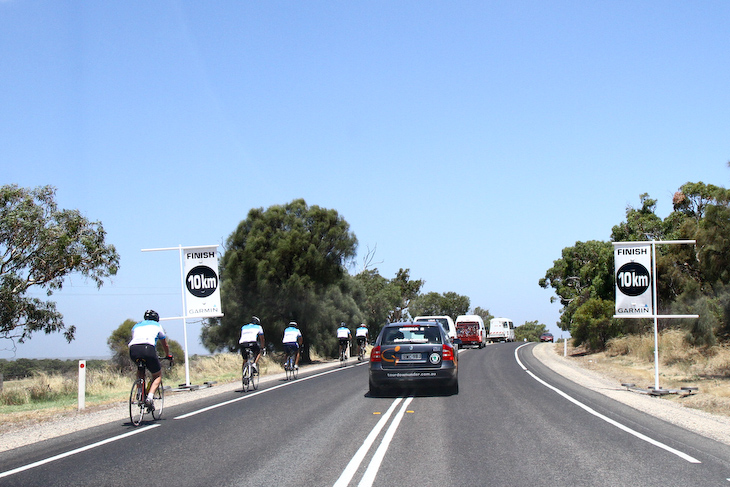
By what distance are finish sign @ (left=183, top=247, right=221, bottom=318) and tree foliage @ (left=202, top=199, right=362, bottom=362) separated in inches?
554

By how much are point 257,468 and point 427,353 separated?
7.63m

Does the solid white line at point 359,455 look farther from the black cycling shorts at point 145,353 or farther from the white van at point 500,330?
the white van at point 500,330

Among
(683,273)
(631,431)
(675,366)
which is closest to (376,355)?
(631,431)

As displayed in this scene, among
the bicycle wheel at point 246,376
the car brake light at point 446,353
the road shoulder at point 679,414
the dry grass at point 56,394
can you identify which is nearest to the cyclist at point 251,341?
the bicycle wheel at point 246,376

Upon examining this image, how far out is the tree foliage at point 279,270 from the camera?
112 ft

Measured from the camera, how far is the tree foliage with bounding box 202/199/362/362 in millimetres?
34156

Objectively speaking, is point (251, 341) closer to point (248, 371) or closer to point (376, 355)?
point (248, 371)

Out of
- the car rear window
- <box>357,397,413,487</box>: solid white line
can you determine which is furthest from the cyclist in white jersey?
<box>357,397,413,487</box>: solid white line

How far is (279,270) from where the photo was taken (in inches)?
1348

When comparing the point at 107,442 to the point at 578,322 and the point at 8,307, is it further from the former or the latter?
the point at 578,322

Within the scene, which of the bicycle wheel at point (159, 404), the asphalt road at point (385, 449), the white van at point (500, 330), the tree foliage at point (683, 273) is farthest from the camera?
the white van at point (500, 330)

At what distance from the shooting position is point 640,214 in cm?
4681

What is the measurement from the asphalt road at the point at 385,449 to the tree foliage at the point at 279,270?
2075 centimetres

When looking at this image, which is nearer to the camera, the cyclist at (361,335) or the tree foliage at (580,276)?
the cyclist at (361,335)
